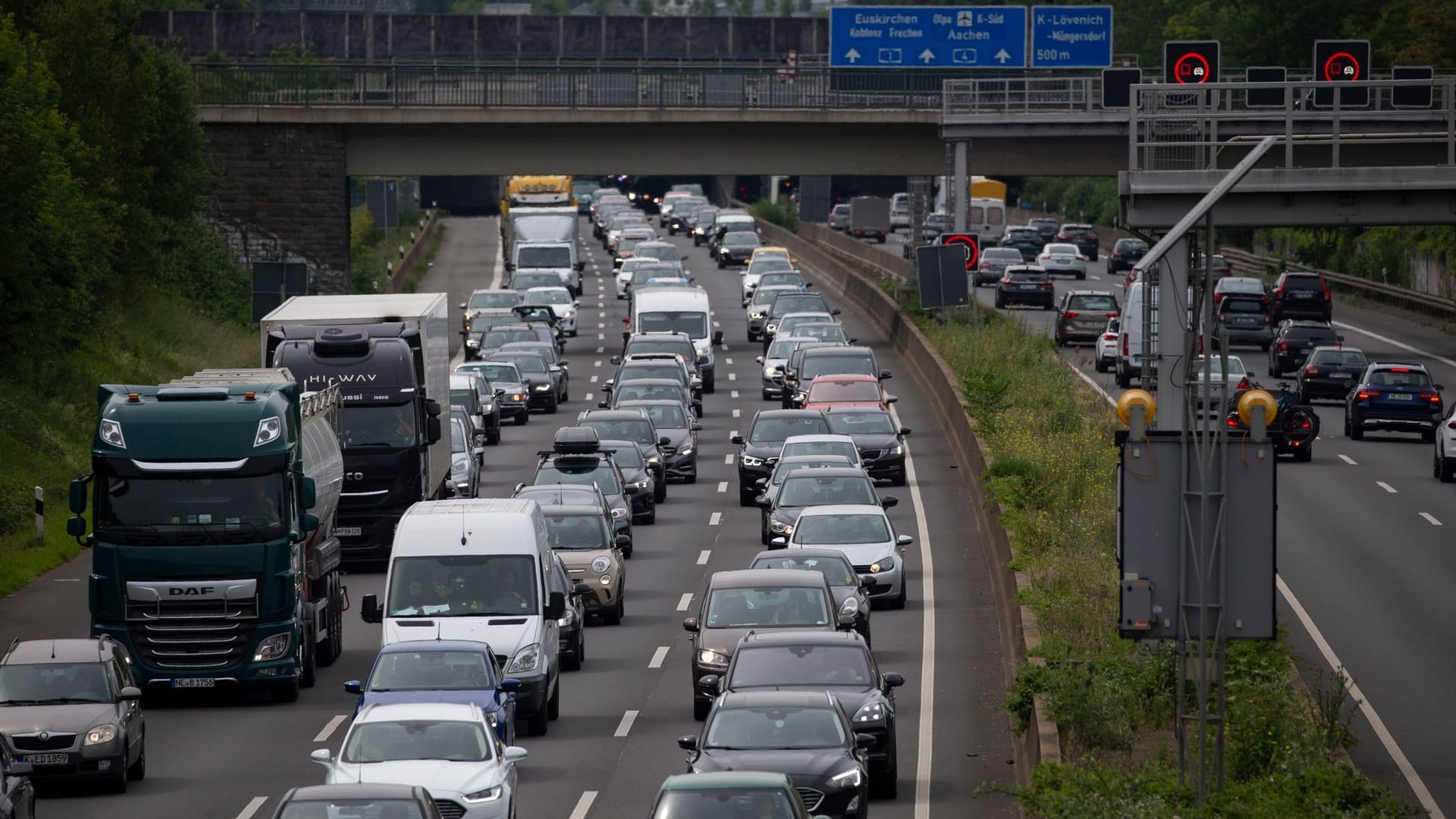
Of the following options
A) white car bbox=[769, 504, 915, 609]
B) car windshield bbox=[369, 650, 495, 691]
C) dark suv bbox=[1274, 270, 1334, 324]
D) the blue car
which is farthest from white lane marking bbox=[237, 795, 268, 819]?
dark suv bbox=[1274, 270, 1334, 324]

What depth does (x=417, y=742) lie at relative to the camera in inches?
674

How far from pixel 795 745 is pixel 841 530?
1184 cm

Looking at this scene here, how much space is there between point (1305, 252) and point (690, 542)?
62900 mm

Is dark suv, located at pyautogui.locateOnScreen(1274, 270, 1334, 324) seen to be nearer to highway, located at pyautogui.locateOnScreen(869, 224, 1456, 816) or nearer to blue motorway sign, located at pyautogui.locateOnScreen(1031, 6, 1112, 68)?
blue motorway sign, located at pyautogui.locateOnScreen(1031, 6, 1112, 68)

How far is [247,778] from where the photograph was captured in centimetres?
2008

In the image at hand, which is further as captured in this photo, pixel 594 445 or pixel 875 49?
pixel 875 49

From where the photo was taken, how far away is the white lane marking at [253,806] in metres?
18.5

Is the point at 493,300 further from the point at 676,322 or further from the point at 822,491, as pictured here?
the point at 822,491

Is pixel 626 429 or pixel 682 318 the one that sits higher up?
pixel 682 318

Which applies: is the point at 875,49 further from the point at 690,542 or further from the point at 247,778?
the point at 247,778

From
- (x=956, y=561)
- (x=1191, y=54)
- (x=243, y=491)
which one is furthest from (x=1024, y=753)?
(x=1191, y=54)

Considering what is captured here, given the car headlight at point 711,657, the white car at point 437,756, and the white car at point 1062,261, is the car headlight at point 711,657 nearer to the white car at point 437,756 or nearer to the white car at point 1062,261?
the white car at point 437,756

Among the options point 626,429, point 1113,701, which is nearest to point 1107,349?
point 626,429

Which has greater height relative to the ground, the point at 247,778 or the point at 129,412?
the point at 129,412
